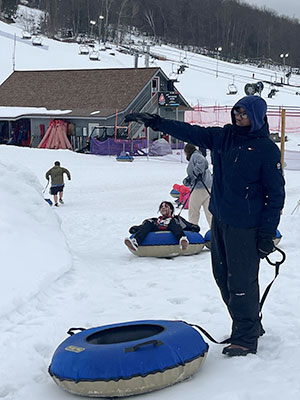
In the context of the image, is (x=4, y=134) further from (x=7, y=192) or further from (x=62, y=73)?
(x=7, y=192)

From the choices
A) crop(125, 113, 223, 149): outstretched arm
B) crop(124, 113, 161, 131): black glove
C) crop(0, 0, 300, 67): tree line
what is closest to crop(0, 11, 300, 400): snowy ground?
crop(125, 113, 223, 149): outstretched arm

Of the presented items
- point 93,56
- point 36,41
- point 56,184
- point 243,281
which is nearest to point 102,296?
point 243,281

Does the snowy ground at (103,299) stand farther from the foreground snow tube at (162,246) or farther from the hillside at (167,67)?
the hillside at (167,67)

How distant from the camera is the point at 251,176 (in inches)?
158

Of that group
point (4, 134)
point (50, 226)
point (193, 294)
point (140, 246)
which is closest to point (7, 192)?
point (50, 226)

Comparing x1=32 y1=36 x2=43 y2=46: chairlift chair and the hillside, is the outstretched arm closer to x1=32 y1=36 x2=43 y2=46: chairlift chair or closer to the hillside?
the hillside

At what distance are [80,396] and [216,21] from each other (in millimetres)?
122786

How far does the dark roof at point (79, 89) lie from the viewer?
3606cm

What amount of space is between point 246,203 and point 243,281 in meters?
0.56

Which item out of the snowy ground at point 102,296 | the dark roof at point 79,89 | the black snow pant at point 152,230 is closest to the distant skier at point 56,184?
the snowy ground at point 102,296

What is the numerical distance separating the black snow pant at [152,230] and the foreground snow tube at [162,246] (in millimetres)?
54

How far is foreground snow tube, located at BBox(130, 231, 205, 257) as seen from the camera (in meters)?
8.34

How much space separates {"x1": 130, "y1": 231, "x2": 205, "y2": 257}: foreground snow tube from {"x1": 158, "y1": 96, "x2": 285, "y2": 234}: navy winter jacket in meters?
4.19

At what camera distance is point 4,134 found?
125 ft
